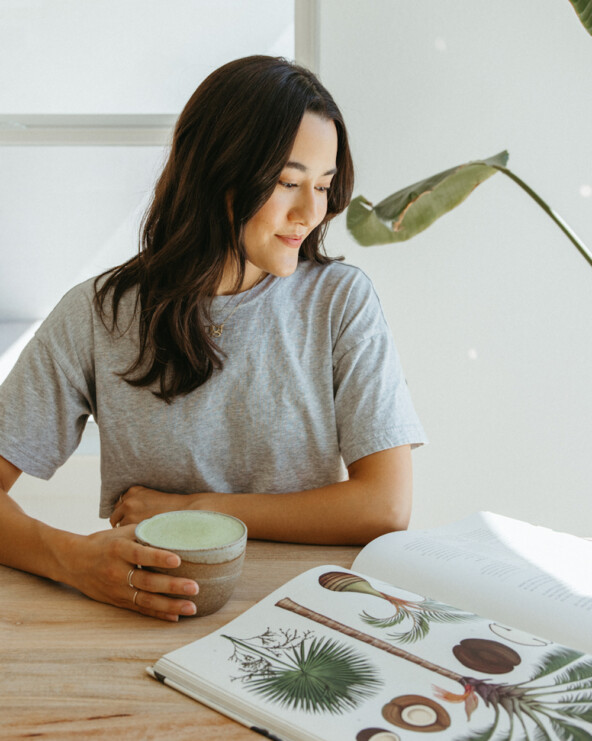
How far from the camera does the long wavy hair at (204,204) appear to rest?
1.07m

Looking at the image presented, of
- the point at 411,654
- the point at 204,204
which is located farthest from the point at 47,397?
the point at 411,654

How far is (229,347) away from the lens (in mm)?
1153

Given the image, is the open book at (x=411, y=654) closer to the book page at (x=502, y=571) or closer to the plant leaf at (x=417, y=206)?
the book page at (x=502, y=571)

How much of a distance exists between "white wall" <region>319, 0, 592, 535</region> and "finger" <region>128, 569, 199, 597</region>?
4.34 feet

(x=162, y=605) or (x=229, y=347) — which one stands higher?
(x=229, y=347)

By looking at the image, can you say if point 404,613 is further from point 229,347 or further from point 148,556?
point 229,347

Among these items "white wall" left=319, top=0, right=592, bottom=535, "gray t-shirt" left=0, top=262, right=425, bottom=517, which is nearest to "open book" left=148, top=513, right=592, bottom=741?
"gray t-shirt" left=0, top=262, right=425, bottom=517

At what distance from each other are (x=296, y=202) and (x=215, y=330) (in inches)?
9.8

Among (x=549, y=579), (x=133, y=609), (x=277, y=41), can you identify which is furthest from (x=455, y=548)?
(x=277, y=41)

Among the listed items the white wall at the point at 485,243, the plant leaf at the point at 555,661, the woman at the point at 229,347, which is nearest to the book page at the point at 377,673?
the plant leaf at the point at 555,661

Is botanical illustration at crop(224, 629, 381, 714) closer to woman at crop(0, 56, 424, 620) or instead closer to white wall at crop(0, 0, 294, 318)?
woman at crop(0, 56, 424, 620)

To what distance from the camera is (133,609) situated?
698 millimetres

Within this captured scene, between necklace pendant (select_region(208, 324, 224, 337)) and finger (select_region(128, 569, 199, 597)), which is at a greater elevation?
necklace pendant (select_region(208, 324, 224, 337))

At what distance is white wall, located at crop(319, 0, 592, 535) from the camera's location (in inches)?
68.1
